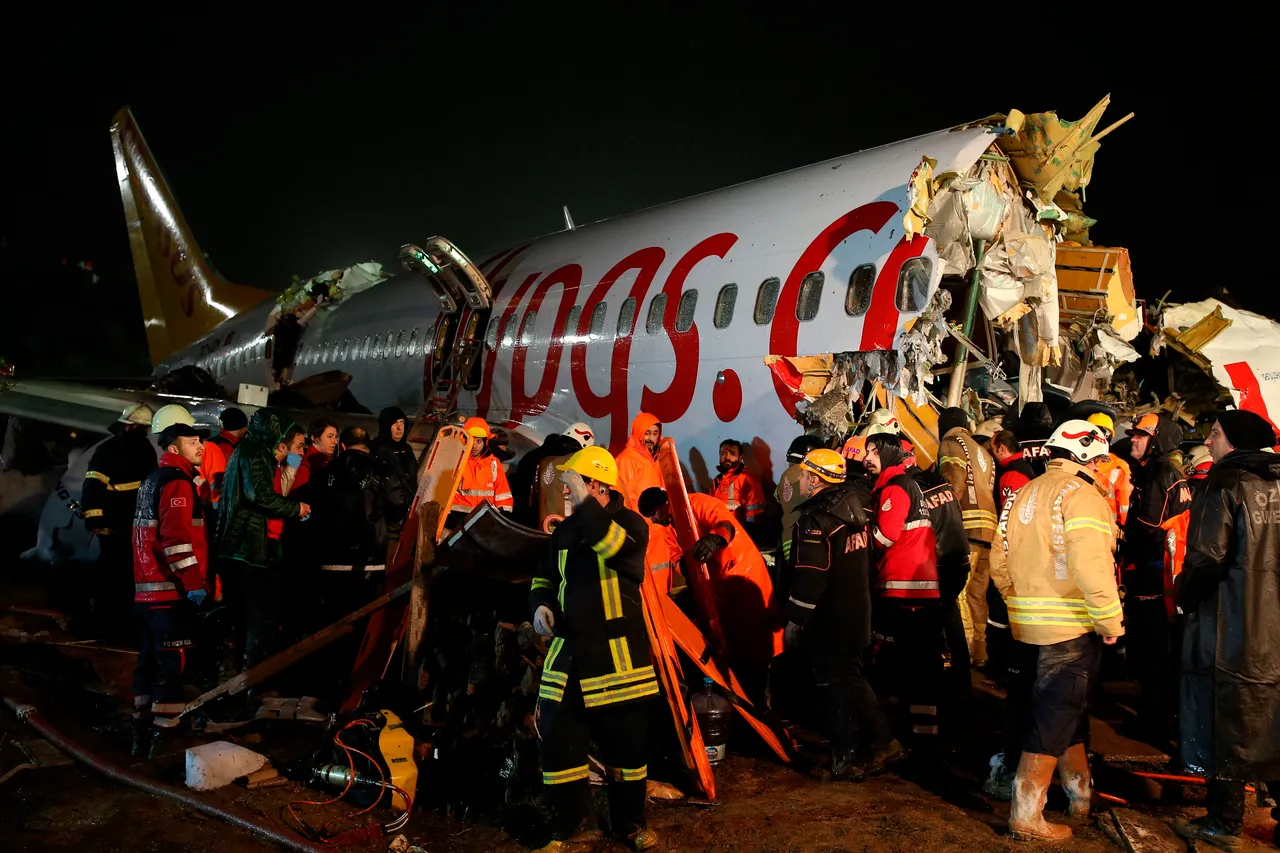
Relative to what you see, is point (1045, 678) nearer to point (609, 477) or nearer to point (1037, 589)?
point (1037, 589)

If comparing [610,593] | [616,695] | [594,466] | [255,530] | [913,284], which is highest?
[913,284]

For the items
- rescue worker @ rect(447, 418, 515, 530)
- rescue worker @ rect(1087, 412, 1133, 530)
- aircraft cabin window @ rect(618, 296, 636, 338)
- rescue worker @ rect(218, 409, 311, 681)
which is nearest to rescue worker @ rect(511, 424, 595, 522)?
rescue worker @ rect(447, 418, 515, 530)

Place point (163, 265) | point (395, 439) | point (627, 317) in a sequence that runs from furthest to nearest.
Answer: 1. point (163, 265)
2. point (627, 317)
3. point (395, 439)

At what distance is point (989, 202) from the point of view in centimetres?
721

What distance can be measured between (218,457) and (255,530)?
1.97 m

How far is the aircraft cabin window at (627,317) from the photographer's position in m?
9.35

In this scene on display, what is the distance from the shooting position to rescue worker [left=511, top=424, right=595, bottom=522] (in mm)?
7266

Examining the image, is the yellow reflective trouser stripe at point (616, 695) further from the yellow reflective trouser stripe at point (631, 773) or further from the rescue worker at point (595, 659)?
the yellow reflective trouser stripe at point (631, 773)

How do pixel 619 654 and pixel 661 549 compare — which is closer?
pixel 619 654

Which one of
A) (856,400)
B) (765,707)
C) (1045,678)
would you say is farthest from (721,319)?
(1045,678)

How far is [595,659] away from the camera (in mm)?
4113

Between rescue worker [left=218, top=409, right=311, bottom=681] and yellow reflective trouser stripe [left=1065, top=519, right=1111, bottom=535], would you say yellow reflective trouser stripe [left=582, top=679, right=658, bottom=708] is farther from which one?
rescue worker [left=218, top=409, right=311, bottom=681]

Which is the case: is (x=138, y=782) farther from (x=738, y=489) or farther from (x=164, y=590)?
(x=738, y=489)

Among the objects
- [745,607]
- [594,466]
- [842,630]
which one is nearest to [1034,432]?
[745,607]
